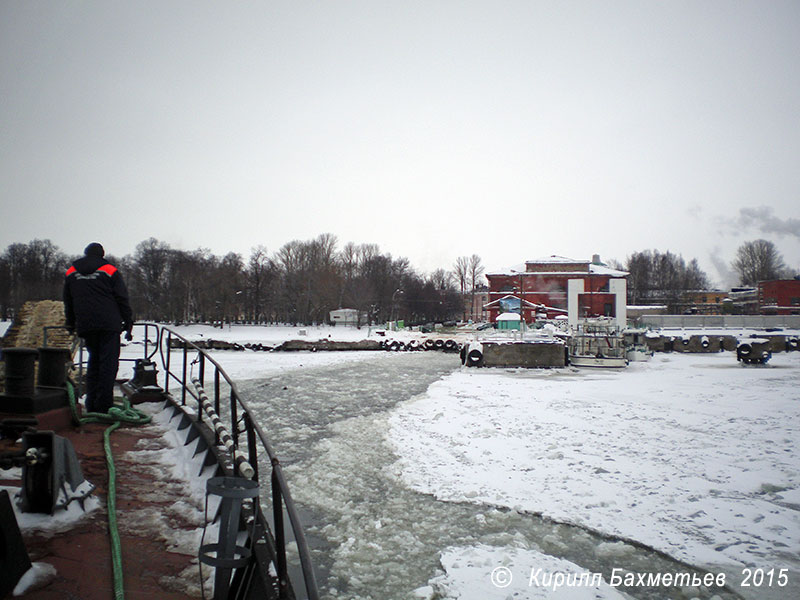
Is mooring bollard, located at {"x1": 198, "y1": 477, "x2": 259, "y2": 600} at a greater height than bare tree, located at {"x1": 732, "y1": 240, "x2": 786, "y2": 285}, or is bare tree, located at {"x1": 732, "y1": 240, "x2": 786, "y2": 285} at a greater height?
bare tree, located at {"x1": 732, "y1": 240, "x2": 786, "y2": 285}

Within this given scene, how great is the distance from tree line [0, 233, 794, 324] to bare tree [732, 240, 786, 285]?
0.16m

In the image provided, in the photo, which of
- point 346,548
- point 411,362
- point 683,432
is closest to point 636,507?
point 346,548

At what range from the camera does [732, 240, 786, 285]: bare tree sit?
8844 cm

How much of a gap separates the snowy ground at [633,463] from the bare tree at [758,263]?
94.5 meters

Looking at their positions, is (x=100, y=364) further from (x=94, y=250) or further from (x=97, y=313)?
(x=94, y=250)

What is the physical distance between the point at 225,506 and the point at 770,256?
367 feet

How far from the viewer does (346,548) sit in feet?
14.9

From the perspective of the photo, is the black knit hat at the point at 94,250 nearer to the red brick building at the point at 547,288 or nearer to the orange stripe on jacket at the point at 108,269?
the orange stripe on jacket at the point at 108,269

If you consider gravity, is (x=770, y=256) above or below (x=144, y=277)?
above

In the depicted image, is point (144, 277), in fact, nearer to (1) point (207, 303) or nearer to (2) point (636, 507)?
(1) point (207, 303)

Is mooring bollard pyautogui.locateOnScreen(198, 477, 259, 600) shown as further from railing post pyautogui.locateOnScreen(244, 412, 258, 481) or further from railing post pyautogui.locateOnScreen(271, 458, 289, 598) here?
railing post pyautogui.locateOnScreen(244, 412, 258, 481)

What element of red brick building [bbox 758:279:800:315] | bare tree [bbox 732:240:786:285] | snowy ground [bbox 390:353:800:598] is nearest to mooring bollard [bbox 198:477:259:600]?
snowy ground [bbox 390:353:800:598]

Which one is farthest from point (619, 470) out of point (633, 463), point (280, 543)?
point (280, 543)

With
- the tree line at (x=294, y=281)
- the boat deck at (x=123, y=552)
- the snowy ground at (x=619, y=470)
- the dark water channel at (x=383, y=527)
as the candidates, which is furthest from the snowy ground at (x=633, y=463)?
the tree line at (x=294, y=281)
